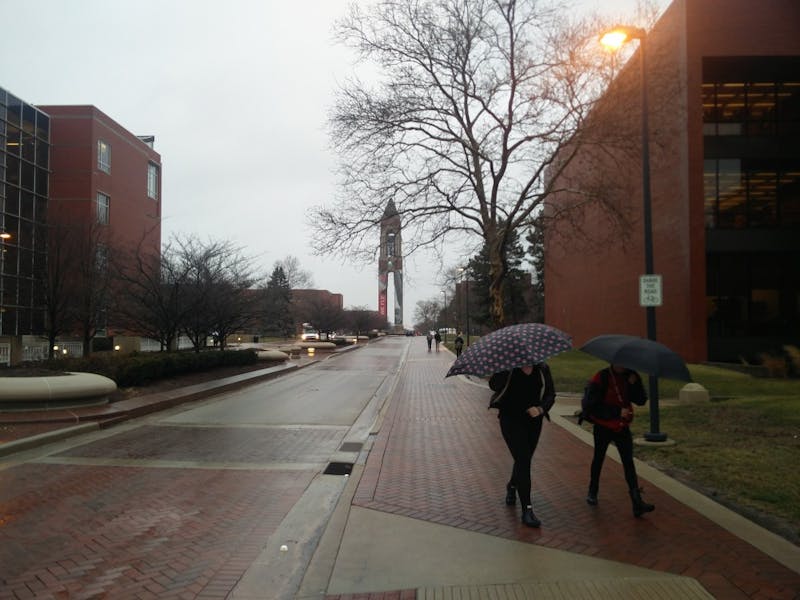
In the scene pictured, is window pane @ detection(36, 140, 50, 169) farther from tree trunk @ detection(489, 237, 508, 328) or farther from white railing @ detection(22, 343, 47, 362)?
tree trunk @ detection(489, 237, 508, 328)

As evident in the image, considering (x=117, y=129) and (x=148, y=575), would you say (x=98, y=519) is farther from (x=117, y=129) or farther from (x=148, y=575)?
(x=117, y=129)

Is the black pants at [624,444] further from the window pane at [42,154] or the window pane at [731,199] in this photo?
the window pane at [42,154]

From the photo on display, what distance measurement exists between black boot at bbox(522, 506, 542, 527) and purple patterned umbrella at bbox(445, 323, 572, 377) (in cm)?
134

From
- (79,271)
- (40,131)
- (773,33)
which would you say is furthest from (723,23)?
(40,131)

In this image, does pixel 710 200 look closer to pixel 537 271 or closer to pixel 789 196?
pixel 789 196

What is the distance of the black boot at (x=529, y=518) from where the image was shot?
17.4 feet

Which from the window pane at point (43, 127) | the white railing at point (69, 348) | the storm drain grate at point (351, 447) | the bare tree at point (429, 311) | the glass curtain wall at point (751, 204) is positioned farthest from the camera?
the bare tree at point (429, 311)

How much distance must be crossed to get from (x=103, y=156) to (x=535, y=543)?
4753cm

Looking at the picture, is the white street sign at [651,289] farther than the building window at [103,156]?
No

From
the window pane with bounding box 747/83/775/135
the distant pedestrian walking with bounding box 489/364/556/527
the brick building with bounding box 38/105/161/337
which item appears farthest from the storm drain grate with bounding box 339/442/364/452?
the brick building with bounding box 38/105/161/337

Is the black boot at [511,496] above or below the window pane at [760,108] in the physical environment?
below

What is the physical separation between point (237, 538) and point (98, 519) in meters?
1.54

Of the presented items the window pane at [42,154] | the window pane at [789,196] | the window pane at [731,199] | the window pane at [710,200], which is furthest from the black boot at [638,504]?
the window pane at [42,154]

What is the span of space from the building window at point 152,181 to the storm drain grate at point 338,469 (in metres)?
50.1
